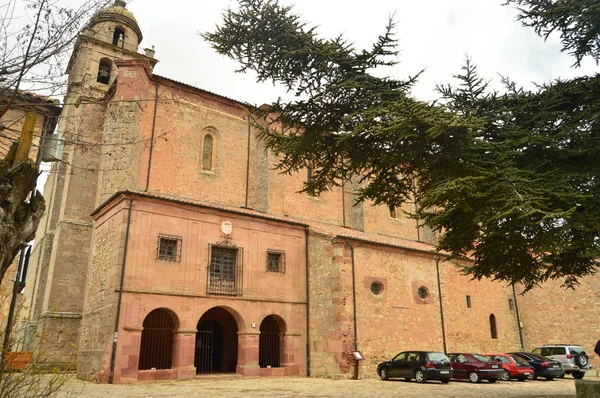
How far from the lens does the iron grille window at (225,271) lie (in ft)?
59.9

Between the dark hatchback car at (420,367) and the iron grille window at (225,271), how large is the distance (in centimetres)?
652

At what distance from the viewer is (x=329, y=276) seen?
19422mm

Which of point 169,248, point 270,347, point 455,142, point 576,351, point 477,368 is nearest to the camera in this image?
point 455,142

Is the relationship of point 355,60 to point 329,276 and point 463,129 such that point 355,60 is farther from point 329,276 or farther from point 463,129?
point 329,276

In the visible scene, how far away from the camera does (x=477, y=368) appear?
1783cm

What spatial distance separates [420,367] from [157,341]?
996 centimetres

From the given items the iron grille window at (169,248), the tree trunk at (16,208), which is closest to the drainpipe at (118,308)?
the iron grille window at (169,248)

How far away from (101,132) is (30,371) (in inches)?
809

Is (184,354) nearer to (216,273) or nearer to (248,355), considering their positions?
(248,355)

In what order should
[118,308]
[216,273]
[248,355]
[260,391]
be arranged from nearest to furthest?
[260,391] < [118,308] < [248,355] < [216,273]

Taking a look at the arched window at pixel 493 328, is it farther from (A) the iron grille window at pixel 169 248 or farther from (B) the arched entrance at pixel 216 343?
(A) the iron grille window at pixel 169 248

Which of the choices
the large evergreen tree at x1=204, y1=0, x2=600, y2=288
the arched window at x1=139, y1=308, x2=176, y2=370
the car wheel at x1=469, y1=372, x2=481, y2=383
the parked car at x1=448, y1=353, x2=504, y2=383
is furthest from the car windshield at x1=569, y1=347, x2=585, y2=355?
the arched window at x1=139, y1=308, x2=176, y2=370

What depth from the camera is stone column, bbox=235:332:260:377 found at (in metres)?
17.9

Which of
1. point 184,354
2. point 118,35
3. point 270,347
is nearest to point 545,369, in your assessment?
point 270,347
